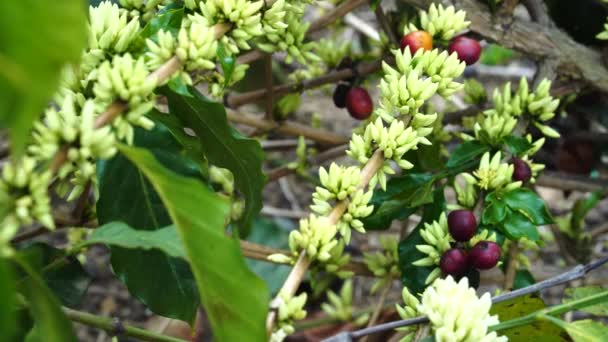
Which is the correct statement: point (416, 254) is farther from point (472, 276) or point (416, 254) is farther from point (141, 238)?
point (141, 238)

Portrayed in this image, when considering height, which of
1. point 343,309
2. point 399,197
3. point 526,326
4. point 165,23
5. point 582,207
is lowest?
point 343,309

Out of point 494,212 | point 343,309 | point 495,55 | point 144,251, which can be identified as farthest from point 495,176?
point 495,55

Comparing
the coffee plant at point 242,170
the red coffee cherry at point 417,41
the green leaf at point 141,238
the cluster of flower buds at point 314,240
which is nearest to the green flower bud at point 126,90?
the coffee plant at point 242,170

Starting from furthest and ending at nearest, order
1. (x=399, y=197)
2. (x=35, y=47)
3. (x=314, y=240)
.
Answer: (x=399, y=197) → (x=314, y=240) → (x=35, y=47)

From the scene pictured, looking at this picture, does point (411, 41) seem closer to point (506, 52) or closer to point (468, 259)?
point (468, 259)

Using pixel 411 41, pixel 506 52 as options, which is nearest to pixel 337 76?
pixel 411 41

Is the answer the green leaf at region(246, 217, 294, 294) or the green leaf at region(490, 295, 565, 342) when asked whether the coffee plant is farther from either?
the green leaf at region(246, 217, 294, 294)

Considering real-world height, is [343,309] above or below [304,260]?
below
